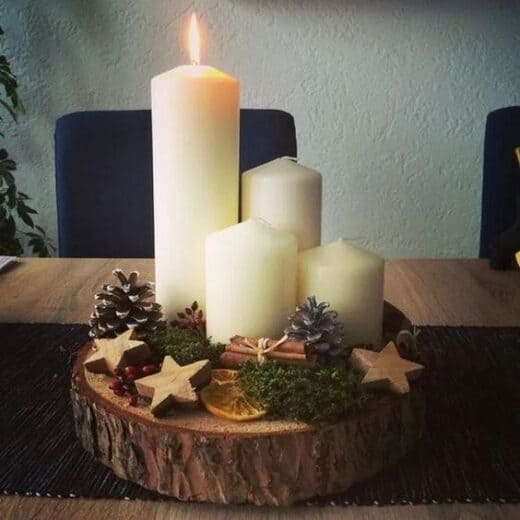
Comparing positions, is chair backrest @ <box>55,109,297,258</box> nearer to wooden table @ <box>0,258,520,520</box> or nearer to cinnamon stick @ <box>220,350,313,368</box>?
wooden table @ <box>0,258,520,520</box>

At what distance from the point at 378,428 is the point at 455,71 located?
66.2 inches

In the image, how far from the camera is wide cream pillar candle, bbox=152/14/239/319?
67 centimetres

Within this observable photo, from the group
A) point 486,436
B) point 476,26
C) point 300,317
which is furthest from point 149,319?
point 476,26

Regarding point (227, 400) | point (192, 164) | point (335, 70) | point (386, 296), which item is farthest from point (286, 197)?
point (335, 70)

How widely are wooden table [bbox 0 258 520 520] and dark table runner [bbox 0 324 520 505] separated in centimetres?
1

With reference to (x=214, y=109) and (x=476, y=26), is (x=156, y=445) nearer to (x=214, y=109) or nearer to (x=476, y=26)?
(x=214, y=109)

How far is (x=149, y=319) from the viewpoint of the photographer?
2.23 ft

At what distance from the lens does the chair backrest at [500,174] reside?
1526mm

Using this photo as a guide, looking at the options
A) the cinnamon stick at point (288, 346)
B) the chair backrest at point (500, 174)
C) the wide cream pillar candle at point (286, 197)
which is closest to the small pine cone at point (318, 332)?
the cinnamon stick at point (288, 346)

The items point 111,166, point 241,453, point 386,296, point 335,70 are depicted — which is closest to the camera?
point 241,453

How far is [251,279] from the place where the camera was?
0.64 meters

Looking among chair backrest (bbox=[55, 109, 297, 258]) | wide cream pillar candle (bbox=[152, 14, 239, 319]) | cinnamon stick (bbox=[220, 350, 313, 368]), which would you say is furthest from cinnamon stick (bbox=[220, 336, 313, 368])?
chair backrest (bbox=[55, 109, 297, 258])

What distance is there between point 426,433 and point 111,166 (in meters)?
1.05

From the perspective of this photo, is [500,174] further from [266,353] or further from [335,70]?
[266,353]
